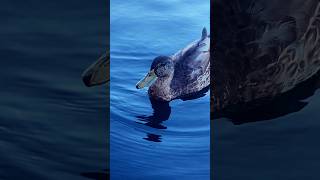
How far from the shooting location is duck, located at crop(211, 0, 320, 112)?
226cm

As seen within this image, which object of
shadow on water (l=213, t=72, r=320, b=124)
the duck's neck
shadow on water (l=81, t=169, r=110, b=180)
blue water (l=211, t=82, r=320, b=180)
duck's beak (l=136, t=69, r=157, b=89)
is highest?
duck's beak (l=136, t=69, r=157, b=89)

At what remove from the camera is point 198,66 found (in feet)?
7.26

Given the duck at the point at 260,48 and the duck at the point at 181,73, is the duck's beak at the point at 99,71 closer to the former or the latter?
the duck at the point at 181,73

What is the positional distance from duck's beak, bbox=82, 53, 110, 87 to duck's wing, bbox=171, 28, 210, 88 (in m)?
0.20

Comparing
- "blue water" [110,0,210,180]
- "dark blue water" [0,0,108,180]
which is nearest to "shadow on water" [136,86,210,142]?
"blue water" [110,0,210,180]

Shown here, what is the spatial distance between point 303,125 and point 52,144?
776 millimetres

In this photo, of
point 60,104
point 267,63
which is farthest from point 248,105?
point 60,104

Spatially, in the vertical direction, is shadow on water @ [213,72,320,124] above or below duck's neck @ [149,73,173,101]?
below

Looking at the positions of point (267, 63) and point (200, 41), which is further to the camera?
point (267, 63)

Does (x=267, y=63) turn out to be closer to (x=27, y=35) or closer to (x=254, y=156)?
(x=254, y=156)

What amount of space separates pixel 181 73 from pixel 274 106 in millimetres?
324

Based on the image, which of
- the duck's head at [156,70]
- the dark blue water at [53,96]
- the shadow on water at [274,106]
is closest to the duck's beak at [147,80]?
the duck's head at [156,70]

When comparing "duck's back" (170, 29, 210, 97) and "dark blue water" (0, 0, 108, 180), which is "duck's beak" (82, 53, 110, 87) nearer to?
"dark blue water" (0, 0, 108, 180)

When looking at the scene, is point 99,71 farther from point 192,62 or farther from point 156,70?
point 192,62
